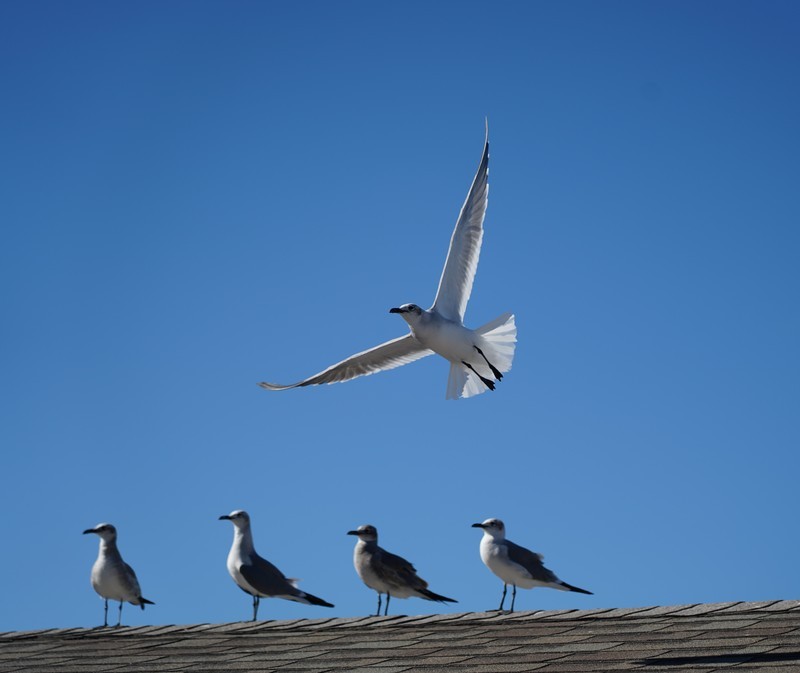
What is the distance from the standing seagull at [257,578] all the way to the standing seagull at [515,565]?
172 cm

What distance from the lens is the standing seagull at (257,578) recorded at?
1417 centimetres

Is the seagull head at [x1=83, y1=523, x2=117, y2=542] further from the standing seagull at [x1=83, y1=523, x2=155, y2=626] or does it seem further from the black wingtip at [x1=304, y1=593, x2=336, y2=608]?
the black wingtip at [x1=304, y1=593, x2=336, y2=608]

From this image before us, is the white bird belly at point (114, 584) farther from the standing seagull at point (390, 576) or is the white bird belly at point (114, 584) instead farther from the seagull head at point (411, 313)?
the seagull head at point (411, 313)

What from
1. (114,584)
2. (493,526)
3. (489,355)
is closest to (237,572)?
(114,584)

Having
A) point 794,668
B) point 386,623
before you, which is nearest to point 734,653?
point 794,668

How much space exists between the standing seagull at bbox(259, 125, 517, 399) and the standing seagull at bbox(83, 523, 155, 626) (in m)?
4.13

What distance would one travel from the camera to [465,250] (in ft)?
43.5

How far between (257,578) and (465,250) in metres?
4.13

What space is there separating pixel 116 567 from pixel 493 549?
4.24m

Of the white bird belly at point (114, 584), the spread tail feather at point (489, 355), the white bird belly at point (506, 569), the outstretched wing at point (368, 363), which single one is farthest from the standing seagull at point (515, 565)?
the white bird belly at point (114, 584)

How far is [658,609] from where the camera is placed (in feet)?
32.3

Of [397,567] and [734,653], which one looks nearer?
[734,653]

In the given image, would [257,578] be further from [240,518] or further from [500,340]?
[500,340]

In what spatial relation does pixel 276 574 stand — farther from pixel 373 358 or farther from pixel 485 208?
pixel 485 208
